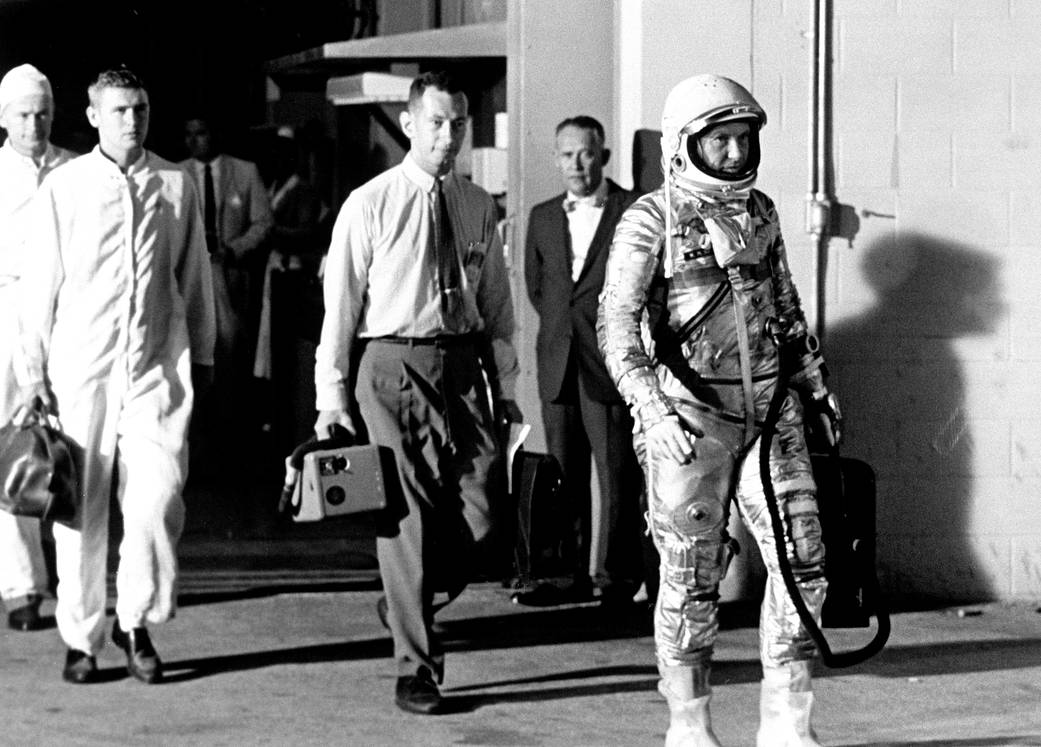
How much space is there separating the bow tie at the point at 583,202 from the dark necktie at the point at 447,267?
67.8 inches

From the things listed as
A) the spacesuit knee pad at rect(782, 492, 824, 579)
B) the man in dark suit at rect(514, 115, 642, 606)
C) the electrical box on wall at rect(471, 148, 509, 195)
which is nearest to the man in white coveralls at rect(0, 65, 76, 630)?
the man in dark suit at rect(514, 115, 642, 606)

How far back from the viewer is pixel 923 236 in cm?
889

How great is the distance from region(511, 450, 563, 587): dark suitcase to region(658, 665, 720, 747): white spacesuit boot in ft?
3.48

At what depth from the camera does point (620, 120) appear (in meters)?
9.12

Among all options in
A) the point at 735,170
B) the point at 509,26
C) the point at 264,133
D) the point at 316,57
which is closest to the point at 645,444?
the point at 735,170

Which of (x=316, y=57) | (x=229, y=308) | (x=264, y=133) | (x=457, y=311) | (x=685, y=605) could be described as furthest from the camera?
(x=264, y=133)

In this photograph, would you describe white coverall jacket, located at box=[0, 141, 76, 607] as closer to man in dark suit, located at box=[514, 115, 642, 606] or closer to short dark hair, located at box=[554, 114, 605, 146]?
man in dark suit, located at box=[514, 115, 642, 606]

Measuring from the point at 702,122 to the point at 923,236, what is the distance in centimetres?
288

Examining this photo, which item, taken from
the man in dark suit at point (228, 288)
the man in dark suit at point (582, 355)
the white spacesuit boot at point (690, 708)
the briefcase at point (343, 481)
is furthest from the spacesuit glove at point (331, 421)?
the man in dark suit at point (228, 288)

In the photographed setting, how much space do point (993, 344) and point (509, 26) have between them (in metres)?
2.42

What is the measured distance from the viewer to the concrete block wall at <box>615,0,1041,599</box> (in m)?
8.77

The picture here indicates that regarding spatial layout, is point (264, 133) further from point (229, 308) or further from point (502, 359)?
point (502, 359)

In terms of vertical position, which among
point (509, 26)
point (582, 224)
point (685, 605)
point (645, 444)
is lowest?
point (685, 605)

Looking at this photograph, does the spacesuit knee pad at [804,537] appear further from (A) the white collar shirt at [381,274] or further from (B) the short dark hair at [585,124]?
(B) the short dark hair at [585,124]
